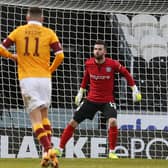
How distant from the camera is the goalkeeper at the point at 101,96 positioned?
432 inches

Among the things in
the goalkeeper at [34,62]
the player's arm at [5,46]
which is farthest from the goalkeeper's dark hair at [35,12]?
the player's arm at [5,46]

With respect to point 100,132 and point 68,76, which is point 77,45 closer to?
point 68,76

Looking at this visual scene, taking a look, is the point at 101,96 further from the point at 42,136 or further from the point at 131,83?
the point at 42,136

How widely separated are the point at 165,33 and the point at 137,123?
2231 mm

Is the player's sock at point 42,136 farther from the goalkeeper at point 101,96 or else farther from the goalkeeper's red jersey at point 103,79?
the goalkeeper's red jersey at point 103,79

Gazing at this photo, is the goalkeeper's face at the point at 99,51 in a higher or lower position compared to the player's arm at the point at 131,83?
higher

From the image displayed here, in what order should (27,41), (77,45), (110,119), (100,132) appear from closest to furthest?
1. (27,41)
2. (110,119)
3. (100,132)
4. (77,45)

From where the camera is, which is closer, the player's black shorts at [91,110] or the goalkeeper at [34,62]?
the goalkeeper at [34,62]

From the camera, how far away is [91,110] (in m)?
11.1

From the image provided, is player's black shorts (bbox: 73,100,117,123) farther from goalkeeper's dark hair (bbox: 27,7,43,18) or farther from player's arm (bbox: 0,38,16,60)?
goalkeeper's dark hair (bbox: 27,7,43,18)

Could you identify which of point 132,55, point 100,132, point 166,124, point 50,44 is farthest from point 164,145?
point 50,44

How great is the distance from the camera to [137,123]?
13672mm

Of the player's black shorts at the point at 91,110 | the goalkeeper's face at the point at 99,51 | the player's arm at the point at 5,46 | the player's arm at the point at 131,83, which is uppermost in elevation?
the player's arm at the point at 5,46

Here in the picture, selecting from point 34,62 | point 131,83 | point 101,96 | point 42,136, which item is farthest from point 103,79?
point 42,136
